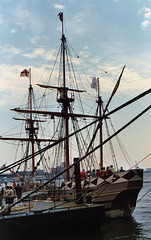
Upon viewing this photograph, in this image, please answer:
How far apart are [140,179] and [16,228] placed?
11.6 metres

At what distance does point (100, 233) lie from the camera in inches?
707

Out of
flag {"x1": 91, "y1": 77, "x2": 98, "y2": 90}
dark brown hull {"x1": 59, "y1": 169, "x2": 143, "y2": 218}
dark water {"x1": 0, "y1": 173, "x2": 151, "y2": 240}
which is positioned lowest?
dark water {"x1": 0, "y1": 173, "x2": 151, "y2": 240}

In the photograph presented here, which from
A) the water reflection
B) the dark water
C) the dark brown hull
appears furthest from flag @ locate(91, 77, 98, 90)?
the water reflection

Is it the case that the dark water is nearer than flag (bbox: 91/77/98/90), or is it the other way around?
the dark water

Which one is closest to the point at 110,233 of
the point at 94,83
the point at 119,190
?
the point at 119,190

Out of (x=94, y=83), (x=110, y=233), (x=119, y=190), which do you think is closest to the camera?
(x=110, y=233)

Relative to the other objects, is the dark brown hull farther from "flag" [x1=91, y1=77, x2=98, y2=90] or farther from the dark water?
"flag" [x1=91, y1=77, x2=98, y2=90]

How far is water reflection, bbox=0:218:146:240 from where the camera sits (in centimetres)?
1377

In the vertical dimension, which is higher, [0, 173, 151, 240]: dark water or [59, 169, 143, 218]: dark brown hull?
[59, 169, 143, 218]: dark brown hull

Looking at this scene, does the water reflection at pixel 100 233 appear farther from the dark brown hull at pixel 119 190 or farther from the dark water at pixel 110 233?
the dark brown hull at pixel 119 190

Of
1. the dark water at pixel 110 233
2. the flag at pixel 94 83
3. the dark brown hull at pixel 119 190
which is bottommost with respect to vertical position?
the dark water at pixel 110 233

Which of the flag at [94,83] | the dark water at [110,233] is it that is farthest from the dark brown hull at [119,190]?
the flag at [94,83]

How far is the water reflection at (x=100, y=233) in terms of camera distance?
542 inches

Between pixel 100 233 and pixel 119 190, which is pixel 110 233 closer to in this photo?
pixel 100 233
